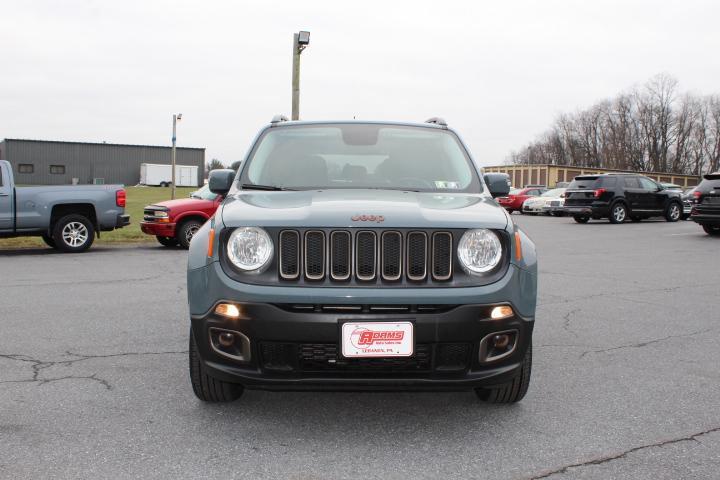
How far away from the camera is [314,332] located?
3.23 metres

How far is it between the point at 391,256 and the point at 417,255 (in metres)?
0.13

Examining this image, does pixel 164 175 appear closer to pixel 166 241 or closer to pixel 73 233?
pixel 166 241

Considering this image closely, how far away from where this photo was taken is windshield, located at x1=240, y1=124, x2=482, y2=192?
450 cm

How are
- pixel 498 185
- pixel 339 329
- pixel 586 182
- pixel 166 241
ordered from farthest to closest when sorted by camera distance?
pixel 586 182, pixel 166 241, pixel 498 185, pixel 339 329

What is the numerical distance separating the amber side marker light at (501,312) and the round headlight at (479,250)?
0.20 metres

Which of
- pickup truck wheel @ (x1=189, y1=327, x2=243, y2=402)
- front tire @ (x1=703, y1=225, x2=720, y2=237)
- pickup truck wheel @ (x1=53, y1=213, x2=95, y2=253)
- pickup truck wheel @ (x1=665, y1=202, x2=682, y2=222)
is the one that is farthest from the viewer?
pickup truck wheel @ (x1=665, y1=202, x2=682, y2=222)

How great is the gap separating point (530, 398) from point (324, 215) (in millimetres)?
1755

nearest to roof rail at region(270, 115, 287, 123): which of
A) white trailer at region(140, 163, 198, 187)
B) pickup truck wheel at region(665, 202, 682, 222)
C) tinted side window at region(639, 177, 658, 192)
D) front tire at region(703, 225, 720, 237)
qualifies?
front tire at region(703, 225, 720, 237)

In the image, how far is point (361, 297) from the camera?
10.6 ft

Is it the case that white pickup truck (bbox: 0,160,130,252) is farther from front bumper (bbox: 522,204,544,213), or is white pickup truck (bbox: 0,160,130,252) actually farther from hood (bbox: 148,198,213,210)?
front bumper (bbox: 522,204,544,213)

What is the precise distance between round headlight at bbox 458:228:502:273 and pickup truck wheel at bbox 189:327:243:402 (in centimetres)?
143

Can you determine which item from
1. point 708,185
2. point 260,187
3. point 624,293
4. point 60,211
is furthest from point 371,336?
point 708,185

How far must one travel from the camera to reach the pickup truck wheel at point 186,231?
1412 centimetres

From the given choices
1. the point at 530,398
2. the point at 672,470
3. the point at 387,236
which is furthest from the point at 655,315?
the point at 387,236
